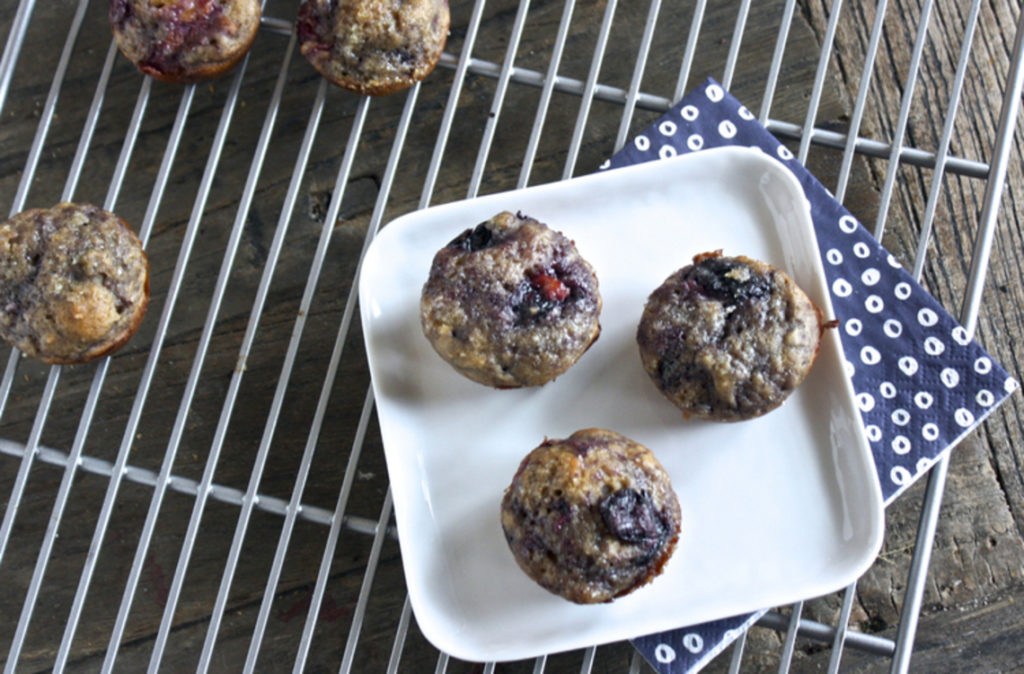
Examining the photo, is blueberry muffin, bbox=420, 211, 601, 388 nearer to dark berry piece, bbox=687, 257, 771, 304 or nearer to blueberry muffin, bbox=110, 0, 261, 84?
dark berry piece, bbox=687, 257, 771, 304

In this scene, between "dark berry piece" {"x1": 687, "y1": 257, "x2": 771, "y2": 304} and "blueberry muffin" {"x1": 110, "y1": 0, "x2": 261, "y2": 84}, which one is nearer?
"dark berry piece" {"x1": 687, "y1": 257, "x2": 771, "y2": 304}

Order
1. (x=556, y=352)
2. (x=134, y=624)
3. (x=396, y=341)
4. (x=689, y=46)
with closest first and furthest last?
(x=556, y=352), (x=396, y=341), (x=689, y=46), (x=134, y=624)

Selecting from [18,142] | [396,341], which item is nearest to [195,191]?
[18,142]

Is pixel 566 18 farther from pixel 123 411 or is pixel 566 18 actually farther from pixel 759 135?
pixel 123 411

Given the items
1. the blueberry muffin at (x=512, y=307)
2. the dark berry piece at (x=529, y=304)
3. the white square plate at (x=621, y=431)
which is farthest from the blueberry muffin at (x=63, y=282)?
the dark berry piece at (x=529, y=304)

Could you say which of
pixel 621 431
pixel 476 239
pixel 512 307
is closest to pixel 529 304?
pixel 512 307

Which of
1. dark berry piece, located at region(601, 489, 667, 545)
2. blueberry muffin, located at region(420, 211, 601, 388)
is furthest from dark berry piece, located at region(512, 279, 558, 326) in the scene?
dark berry piece, located at region(601, 489, 667, 545)
